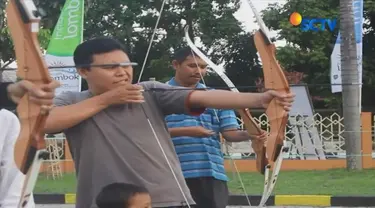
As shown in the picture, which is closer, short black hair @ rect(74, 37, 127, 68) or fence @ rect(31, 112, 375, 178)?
short black hair @ rect(74, 37, 127, 68)

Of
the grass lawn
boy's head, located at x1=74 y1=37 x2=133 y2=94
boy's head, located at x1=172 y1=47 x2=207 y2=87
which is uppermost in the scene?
boy's head, located at x1=74 y1=37 x2=133 y2=94

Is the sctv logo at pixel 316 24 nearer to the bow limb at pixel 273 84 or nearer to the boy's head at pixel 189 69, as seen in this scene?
the boy's head at pixel 189 69

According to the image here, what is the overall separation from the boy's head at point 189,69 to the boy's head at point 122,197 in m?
1.35

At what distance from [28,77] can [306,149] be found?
11.2 metres

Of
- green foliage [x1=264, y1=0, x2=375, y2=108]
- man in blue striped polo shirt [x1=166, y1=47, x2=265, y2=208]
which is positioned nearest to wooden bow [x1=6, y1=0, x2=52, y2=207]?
man in blue striped polo shirt [x1=166, y1=47, x2=265, y2=208]

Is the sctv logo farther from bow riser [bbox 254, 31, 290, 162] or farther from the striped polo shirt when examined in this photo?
bow riser [bbox 254, 31, 290, 162]

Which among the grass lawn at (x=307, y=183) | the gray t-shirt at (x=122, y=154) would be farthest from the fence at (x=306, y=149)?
the gray t-shirt at (x=122, y=154)

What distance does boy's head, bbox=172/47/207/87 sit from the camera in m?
4.12

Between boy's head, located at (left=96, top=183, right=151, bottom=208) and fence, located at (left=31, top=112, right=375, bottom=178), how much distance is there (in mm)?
9926

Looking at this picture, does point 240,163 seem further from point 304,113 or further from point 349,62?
point 349,62

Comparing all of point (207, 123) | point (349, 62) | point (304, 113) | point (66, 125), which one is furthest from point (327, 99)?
point (66, 125)

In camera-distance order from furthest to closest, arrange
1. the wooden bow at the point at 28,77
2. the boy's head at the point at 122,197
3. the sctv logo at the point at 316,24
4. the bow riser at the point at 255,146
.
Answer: the sctv logo at the point at 316,24 → the bow riser at the point at 255,146 → the boy's head at the point at 122,197 → the wooden bow at the point at 28,77

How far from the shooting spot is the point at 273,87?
9.78 ft

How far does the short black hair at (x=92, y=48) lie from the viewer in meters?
3.02
